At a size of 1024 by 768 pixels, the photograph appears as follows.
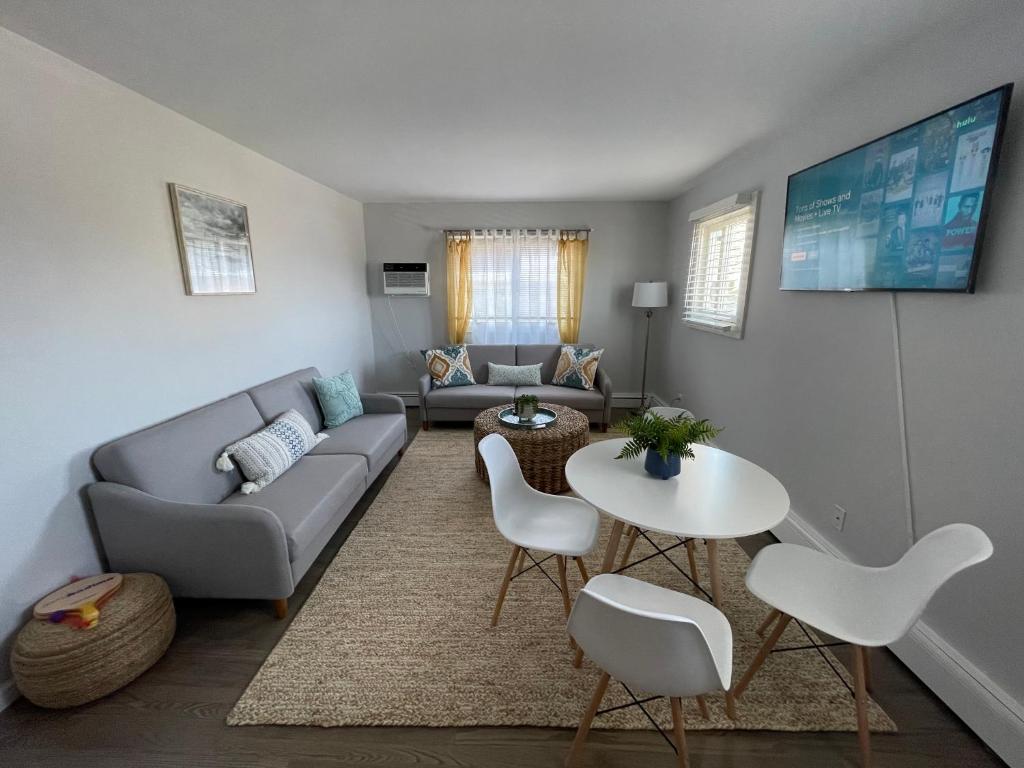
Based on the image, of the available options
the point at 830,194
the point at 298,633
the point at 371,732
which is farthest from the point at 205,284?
the point at 830,194

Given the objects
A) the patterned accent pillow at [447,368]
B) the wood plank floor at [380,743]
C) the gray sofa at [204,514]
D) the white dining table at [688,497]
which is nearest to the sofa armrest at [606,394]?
the patterned accent pillow at [447,368]

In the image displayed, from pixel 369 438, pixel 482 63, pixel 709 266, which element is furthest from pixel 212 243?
pixel 709 266

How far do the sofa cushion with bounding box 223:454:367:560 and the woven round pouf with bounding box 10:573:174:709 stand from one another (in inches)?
20.8

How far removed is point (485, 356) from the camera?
181 inches

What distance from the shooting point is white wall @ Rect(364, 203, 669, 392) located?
14.9ft

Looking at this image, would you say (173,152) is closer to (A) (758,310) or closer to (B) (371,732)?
(B) (371,732)

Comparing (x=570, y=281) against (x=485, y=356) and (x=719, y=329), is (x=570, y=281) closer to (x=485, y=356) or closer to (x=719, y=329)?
(x=485, y=356)

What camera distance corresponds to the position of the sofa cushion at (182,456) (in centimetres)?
174

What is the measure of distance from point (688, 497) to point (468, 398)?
9.23 feet

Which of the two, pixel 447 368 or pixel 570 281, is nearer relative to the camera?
pixel 447 368

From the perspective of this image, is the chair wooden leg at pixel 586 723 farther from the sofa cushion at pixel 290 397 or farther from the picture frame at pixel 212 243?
the picture frame at pixel 212 243

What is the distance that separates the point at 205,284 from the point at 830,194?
11.2ft

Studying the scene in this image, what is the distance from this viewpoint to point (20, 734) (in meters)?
1.37

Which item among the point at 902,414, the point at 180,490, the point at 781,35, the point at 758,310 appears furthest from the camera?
the point at 758,310
